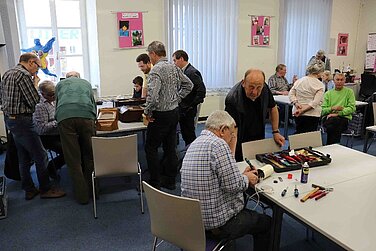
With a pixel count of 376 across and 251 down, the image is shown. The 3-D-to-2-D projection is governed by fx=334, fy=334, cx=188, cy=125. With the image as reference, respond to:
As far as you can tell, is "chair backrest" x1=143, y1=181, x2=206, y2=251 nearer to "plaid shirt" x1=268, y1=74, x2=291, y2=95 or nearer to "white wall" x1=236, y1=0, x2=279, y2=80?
"plaid shirt" x1=268, y1=74, x2=291, y2=95

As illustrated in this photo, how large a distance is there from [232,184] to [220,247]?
34 centimetres

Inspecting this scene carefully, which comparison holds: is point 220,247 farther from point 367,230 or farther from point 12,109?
point 12,109

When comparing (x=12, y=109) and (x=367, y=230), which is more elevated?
(x=12, y=109)

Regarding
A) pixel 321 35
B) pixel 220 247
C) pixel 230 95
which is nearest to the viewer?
pixel 220 247

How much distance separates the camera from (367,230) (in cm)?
149

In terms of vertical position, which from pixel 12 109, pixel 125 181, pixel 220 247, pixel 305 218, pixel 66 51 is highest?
pixel 66 51

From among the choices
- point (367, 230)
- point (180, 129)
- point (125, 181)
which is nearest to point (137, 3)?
point (180, 129)

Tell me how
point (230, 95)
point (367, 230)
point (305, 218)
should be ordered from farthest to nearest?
point (230, 95) < point (305, 218) < point (367, 230)

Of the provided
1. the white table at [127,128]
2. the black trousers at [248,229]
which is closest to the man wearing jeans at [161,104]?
the white table at [127,128]

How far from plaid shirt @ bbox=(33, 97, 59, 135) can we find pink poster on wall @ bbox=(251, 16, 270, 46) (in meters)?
4.38

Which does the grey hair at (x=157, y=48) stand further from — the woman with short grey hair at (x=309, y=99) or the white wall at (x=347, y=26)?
the white wall at (x=347, y=26)

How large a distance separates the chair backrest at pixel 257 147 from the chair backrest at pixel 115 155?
95 cm

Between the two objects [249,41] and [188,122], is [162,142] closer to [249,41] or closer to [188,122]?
[188,122]

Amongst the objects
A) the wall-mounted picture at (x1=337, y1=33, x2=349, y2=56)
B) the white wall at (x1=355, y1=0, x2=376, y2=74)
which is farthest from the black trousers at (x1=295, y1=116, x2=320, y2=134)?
the white wall at (x1=355, y1=0, x2=376, y2=74)
